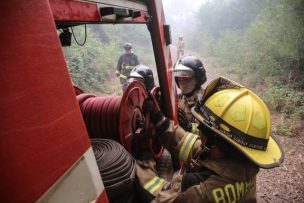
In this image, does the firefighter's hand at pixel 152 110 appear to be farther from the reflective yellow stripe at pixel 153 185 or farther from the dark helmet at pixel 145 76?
the dark helmet at pixel 145 76

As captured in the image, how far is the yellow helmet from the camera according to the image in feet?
5.69

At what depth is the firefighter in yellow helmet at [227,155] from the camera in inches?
67.0

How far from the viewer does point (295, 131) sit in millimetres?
6645

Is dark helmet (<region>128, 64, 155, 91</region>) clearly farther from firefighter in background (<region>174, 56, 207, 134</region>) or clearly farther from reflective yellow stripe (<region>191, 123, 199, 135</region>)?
reflective yellow stripe (<region>191, 123, 199, 135</region>)

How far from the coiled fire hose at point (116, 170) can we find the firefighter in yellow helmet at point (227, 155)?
0.57 ft

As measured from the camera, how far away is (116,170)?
5.65 feet

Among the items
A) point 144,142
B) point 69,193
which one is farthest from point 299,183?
point 69,193

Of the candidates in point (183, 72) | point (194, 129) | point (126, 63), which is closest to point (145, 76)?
point (183, 72)

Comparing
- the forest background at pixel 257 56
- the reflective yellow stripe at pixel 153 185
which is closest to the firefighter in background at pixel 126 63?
the forest background at pixel 257 56

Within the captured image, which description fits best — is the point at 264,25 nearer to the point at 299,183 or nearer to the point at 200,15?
the point at 299,183

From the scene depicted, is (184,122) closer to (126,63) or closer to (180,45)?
(126,63)

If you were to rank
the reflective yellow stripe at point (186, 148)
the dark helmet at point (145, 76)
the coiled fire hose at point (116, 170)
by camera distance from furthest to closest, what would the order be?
the dark helmet at point (145, 76) < the reflective yellow stripe at point (186, 148) < the coiled fire hose at point (116, 170)

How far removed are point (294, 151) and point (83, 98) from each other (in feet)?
16.9

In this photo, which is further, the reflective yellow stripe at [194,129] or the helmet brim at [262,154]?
the reflective yellow stripe at [194,129]
